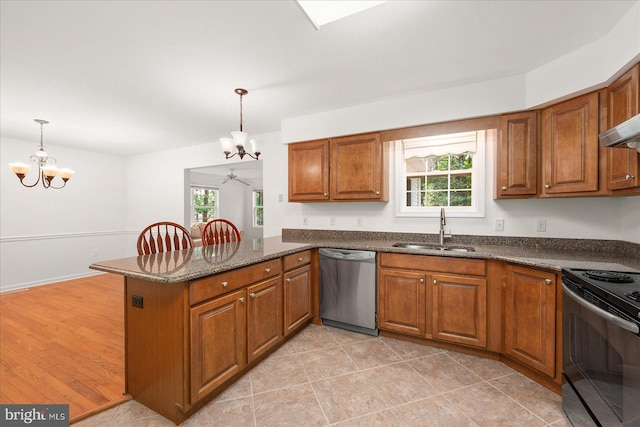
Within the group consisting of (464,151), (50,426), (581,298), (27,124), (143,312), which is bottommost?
(50,426)

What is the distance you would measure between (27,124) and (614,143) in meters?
5.90

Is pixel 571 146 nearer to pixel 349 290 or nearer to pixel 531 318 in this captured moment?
pixel 531 318

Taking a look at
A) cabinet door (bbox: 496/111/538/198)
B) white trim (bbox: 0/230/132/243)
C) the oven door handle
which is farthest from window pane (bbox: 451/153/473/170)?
white trim (bbox: 0/230/132/243)

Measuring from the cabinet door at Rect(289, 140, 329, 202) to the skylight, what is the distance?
1596 mm

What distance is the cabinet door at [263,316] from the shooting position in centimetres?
202

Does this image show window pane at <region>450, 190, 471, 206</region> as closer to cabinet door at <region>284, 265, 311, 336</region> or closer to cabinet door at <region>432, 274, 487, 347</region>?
cabinet door at <region>432, 274, 487, 347</region>

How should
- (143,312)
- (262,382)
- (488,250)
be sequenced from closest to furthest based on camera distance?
(143,312) → (262,382) → (488,250)

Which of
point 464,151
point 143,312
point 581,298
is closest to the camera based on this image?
point 581,298

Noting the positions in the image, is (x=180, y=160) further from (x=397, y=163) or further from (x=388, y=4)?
(x=388, y=4)

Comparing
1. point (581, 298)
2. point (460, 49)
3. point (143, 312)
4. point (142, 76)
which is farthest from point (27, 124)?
point (581, 298)

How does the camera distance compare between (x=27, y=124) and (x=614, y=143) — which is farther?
(x=27, y=124)

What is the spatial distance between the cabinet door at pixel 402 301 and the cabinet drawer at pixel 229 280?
1.05 m

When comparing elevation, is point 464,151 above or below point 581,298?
above

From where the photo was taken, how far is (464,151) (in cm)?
287
